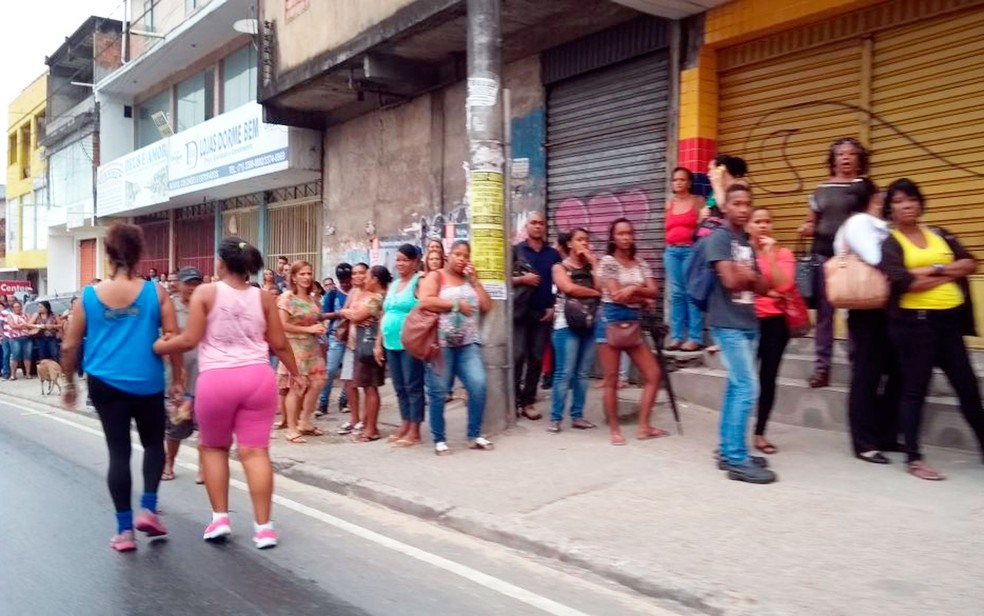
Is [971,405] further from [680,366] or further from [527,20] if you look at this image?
[527,20]

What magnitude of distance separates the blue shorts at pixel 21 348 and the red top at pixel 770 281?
1590 cm

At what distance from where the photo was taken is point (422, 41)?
11148mm

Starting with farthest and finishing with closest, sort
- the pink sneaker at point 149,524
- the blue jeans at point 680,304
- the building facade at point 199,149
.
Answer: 1. the building facade at point 199,149
2. the blue jeans at point 680,304
3. the pink sneaker at point 149,524

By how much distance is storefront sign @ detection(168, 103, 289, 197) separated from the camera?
51.3ft

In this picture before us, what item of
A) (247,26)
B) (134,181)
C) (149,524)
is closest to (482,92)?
(149,524)

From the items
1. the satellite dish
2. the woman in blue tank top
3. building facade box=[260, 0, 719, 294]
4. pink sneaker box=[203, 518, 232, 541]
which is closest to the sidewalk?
pink sneaker box=[203, 518, 232, 541]

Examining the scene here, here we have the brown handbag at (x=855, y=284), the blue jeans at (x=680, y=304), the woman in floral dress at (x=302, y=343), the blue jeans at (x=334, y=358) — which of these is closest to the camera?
the brown handbag at (x=855, y=284)

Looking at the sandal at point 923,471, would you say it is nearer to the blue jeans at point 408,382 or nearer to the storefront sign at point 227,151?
the blue jeans at point 408,382

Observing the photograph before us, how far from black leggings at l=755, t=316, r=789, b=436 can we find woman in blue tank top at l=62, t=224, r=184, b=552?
403 cm

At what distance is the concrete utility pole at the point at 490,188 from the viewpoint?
289 inches

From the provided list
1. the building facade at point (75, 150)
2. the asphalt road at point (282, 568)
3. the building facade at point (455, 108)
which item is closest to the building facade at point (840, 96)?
the building facade at point (455, 108)

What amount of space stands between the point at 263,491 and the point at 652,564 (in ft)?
7.22

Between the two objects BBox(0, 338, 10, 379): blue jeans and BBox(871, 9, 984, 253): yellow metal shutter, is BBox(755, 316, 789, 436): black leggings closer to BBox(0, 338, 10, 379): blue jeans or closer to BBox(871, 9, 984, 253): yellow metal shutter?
BBox(871, 9, 984, 253): yellow metal shutter

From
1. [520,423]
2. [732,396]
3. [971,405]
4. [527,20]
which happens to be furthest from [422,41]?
[971,405]
